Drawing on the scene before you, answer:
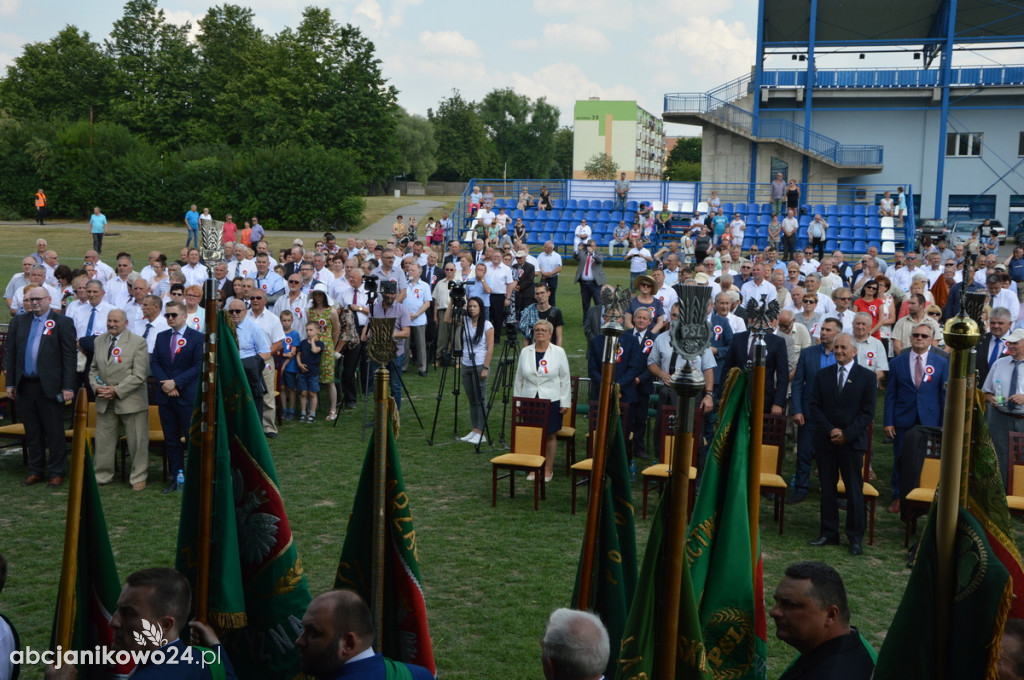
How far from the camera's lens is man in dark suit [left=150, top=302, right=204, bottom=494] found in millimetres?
8898

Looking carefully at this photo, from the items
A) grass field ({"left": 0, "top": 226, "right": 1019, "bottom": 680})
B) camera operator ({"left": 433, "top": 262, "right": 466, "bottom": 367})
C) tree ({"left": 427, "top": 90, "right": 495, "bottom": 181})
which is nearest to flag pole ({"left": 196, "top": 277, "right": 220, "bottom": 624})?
grass field ({"left": 0, "top": 226, "right": 1019, "bottom": 680})

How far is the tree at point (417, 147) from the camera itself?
8012cm

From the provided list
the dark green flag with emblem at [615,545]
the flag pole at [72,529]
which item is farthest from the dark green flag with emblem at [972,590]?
the flag pole at [72,529]

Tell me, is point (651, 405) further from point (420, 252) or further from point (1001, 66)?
point (1001, 66)

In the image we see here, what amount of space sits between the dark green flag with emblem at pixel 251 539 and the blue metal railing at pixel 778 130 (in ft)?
120

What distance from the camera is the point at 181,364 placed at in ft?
29.4

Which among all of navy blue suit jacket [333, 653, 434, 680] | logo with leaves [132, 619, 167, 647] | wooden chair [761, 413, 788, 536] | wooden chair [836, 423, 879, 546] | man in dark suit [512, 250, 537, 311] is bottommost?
wooden chair [836, 423, 879, 546]

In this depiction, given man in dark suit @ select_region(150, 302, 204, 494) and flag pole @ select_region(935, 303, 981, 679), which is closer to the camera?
flag pole @ select_region(935, 303, 981, 679)

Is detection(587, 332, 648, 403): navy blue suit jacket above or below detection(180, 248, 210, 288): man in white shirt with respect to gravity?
below

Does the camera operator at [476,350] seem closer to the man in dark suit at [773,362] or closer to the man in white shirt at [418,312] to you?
the man in dark suit at [773,362]

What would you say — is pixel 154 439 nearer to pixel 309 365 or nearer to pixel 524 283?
pixel 309 365

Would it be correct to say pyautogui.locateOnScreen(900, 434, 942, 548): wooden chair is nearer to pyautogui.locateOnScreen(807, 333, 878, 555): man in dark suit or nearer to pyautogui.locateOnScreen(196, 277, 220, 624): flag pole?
pyautogui.locateOnScreen(807, 333, 878, 555): man in dark suit

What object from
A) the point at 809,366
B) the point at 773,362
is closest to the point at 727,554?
the point at 809,366

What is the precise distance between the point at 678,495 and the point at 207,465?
6.21 feet
